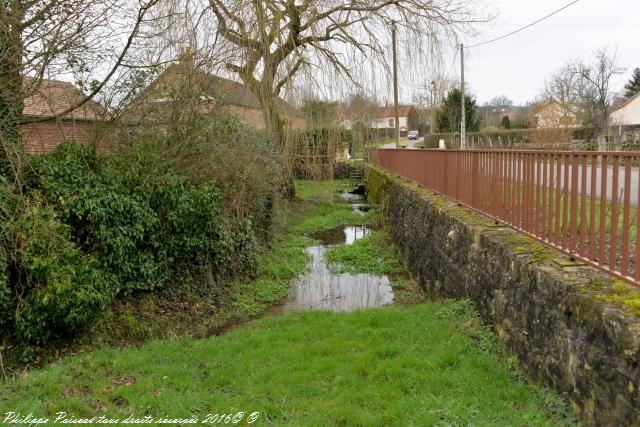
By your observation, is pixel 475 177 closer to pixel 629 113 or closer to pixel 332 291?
pixel 332 291

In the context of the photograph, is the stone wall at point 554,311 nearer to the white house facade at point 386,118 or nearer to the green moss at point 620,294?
the green moss at point 620,294

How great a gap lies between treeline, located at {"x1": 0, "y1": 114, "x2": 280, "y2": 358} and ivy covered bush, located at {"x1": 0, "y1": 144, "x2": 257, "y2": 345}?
0.04ft

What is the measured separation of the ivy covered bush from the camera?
5.14 meters

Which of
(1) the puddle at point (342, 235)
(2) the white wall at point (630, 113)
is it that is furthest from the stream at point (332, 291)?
(2) the white wall at point (630, 113)

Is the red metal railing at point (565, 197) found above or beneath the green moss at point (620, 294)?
above

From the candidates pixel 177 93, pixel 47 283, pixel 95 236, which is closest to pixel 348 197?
pixel 177 93

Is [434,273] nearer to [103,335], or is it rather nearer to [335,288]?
[335,288]

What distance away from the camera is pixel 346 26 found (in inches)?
429

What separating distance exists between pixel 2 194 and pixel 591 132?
112 feet

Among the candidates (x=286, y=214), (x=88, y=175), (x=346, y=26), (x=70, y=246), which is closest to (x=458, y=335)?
(x=70, y=246)

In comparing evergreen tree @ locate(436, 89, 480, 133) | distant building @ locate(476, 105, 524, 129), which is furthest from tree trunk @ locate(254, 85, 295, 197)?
distant building @ locate(476, 105, 524, 129)

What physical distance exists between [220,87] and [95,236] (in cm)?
353

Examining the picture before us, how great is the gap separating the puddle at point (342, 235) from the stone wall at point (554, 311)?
21.6ft

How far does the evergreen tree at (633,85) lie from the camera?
4703 centimetres
